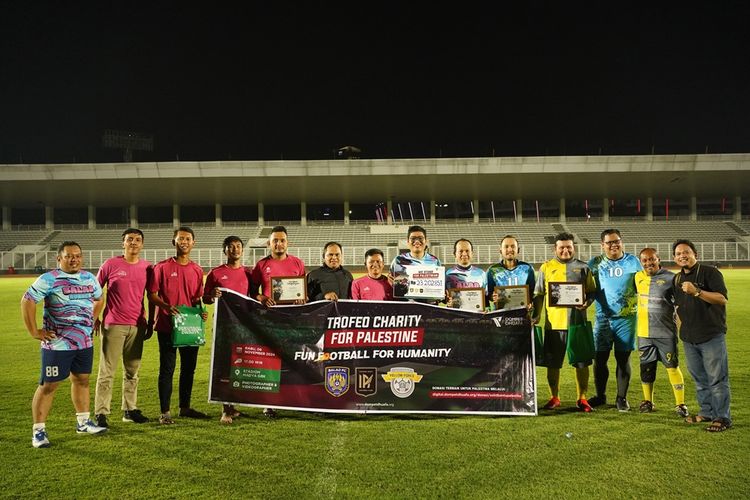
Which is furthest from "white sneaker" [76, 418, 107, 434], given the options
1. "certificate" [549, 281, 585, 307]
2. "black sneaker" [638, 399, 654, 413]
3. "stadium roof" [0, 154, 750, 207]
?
"stadium roof" [0, 154, 750, 207]

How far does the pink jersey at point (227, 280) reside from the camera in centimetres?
539

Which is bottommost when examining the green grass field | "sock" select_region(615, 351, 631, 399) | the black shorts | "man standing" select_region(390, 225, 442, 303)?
the green grass field

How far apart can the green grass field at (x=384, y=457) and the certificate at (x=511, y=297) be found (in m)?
1.06

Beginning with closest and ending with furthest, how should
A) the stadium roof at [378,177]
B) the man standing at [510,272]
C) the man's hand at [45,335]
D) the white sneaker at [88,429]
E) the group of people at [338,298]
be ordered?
the man's hand at [45,335]
the group of people at [338,298]
the white sneaker at [88,429]
the man standing at [510,272]
the stadium roof at [378,177]

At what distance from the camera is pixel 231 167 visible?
35.2 m

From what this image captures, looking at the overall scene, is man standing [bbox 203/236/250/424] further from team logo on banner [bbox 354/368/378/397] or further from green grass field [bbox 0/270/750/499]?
team logo on banner [bbox 354/368/378/397]

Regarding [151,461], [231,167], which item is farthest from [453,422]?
[231,167]

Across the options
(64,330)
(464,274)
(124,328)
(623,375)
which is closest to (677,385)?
(623,375)

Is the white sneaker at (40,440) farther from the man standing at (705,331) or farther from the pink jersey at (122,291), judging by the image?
Answer: the man standing at (705,331)

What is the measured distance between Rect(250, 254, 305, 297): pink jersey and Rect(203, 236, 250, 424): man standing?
0.13 meters

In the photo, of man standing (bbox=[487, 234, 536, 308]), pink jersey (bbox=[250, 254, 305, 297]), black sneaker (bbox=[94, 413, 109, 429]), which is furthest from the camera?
pink jersey (bbox=[250, 254, 305, 297])

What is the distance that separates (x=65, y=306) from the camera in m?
4.55

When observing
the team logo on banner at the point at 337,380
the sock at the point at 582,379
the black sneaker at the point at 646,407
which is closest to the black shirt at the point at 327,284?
the team logo on banner at the point at 337,380

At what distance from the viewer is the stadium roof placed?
3478 centimetres
